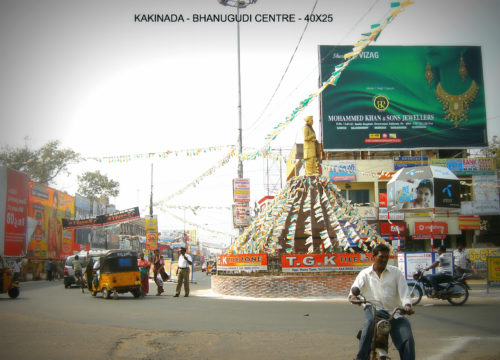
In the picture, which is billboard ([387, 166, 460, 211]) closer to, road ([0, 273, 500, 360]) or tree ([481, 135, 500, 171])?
road ([0, 273, 500, 360])

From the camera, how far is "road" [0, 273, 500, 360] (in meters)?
7.49

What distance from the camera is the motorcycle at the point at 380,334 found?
17.0 feet

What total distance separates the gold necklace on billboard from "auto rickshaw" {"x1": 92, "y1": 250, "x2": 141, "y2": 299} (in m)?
29.5

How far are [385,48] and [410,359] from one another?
37.7 m

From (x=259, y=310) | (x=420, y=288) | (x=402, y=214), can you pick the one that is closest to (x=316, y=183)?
(x=420, y=288)

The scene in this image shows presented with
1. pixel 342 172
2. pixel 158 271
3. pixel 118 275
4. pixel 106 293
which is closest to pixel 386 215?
pixel 342 172

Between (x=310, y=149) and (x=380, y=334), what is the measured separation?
16105mm

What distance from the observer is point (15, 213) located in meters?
36.4

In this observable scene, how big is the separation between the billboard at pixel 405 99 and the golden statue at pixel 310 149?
16.8m

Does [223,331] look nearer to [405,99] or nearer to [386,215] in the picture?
[386,215]

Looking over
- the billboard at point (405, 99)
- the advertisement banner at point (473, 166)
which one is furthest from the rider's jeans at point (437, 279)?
the advertisement banner at point (473, 166)

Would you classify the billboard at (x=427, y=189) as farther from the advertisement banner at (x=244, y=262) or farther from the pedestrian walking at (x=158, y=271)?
the pedestrian walking at (x=158, y=271)

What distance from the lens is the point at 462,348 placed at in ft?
25.3

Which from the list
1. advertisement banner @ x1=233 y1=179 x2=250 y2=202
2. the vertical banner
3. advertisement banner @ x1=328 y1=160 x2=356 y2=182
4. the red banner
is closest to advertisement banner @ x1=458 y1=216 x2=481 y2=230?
the red banner
